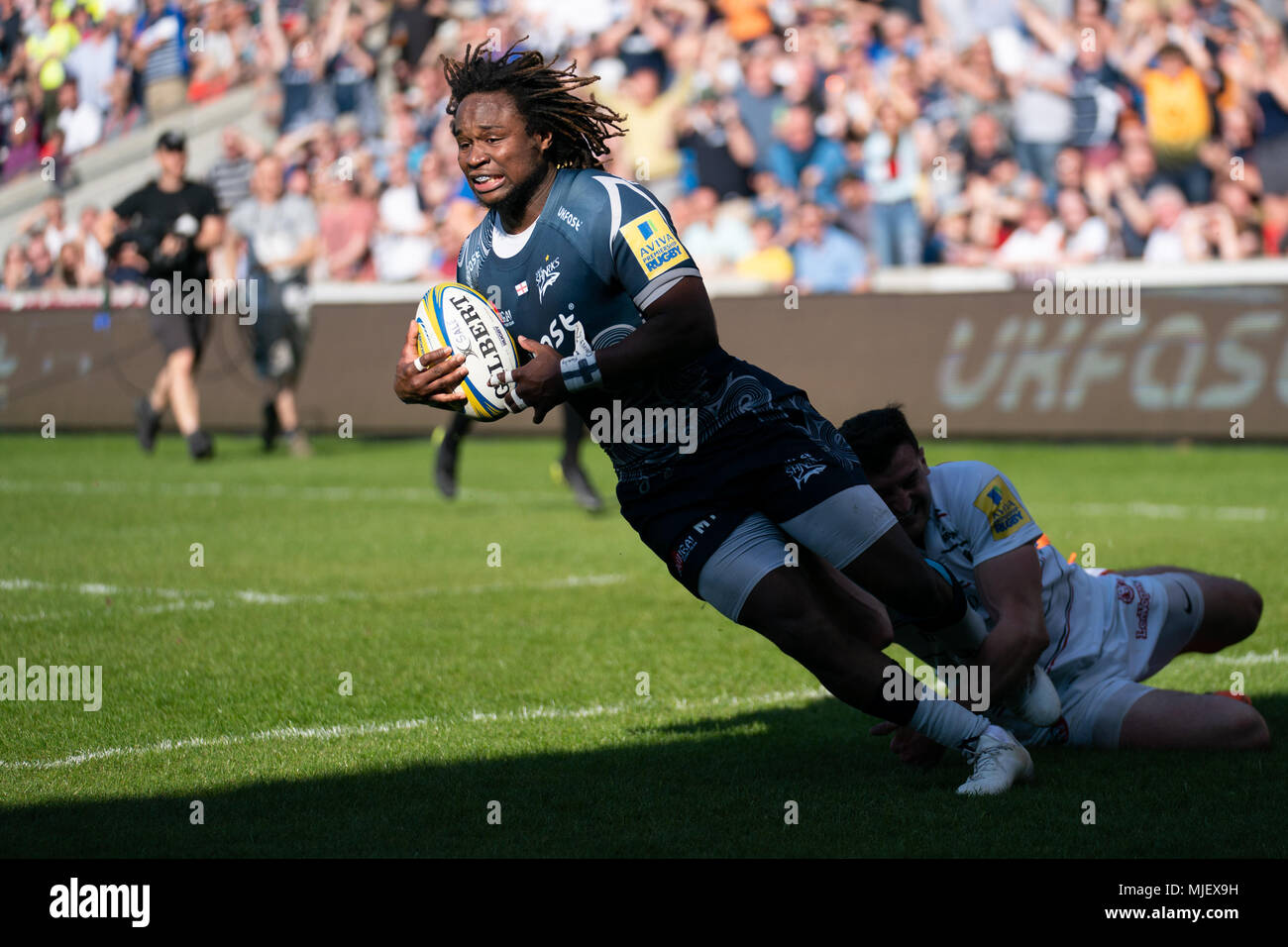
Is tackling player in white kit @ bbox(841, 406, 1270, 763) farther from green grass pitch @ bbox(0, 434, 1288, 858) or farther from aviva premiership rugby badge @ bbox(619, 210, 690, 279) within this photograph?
aviva premiership rugby badge @ bbox(619, 210, 690, 279)

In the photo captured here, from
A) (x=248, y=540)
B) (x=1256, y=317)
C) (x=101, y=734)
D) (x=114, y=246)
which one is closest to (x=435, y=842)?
(x=101, y=734)

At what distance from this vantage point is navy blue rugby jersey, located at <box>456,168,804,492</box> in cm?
448

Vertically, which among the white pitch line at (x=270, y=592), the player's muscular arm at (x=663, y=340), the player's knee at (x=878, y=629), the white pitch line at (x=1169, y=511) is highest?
the player's muscular arm at (x=663, y=340)

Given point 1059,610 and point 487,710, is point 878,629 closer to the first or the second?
point 1059,610

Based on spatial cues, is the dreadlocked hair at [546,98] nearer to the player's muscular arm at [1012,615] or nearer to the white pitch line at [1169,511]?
the player's muscular arm at [1012,615]

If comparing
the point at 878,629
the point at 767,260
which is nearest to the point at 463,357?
the point at 878,629

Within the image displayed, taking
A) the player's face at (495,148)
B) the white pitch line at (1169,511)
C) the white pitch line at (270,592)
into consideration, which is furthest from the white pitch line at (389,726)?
the white pitch line at (1169,511)

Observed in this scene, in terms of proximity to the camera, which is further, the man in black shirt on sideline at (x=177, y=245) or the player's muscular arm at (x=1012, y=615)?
the man in black shirt on sideline at (x=177, y=245)

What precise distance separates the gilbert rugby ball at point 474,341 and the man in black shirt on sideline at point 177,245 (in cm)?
1103

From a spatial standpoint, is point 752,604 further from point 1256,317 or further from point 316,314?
point 316,314

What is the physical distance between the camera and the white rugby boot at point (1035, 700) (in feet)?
16.7

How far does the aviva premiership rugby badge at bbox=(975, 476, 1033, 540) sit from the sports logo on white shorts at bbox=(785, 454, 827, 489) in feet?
2.57

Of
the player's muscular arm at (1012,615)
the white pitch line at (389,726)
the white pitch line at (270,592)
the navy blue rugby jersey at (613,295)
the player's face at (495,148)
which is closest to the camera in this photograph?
the navy blue rugby jersey at (613,295)

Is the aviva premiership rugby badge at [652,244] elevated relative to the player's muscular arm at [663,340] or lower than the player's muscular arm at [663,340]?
elevated
